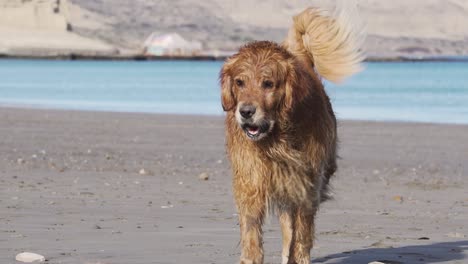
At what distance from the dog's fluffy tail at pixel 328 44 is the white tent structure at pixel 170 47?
5607 inches

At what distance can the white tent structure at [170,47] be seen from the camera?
155 metres

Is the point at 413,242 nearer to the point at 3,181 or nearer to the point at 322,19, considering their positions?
the point at 322,19

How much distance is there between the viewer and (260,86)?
24.7 feet

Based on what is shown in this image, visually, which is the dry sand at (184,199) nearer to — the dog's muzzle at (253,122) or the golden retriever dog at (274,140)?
the golden retriever dog at (274,140)

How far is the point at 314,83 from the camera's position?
8.09 m

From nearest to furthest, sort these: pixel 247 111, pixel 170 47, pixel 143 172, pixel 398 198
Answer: pixel 247 111 < pixel 398 198 < pixel 143 172 < pixel 170 47

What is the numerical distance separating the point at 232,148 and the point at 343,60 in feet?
5.76

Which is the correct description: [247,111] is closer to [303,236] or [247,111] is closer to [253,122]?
[253,122]

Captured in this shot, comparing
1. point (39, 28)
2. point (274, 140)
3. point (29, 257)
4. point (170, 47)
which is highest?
point (274, 140)

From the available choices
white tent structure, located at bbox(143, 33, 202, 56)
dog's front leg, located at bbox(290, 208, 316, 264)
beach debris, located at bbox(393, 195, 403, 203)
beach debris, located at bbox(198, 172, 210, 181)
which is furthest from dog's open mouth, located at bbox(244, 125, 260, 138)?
white tent structure, located at bbox(143, 33, 202, 56)

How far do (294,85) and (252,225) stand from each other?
953mm

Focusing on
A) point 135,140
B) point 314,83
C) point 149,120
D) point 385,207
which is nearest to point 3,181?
point 385,207

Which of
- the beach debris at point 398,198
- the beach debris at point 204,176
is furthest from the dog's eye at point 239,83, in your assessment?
the beach debris at point 204,176

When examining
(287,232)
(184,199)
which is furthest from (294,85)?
(184,199)
